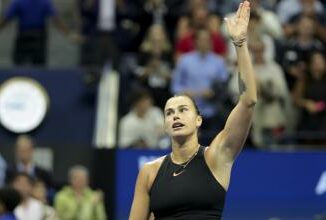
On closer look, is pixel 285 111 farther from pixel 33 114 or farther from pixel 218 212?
pixel 218 212

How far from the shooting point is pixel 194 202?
6.28 metres

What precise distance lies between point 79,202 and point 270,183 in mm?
2455

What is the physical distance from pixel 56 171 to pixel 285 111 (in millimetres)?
2923

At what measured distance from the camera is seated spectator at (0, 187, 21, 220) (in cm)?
749

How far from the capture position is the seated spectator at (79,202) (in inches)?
491

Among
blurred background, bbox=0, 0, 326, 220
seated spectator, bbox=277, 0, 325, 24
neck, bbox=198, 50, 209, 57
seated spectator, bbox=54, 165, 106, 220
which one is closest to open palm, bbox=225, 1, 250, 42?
blurred background, bbox=0, 0, 326, 220

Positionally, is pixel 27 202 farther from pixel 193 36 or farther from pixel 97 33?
pixel 97 33

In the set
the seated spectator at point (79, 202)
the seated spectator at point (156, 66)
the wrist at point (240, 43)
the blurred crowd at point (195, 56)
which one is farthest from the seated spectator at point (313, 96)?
the wrist at point (240, 43)

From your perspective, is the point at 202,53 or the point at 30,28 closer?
the point at 202,53

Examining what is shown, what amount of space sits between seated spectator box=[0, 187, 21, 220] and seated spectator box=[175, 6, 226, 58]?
22.4 feet

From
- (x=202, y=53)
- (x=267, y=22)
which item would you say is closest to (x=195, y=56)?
(x=202, y=53)

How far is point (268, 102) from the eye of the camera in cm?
1366

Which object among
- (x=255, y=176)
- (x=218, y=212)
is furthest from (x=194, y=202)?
(x=255, y=176)

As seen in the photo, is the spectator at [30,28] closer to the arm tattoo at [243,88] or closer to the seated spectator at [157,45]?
the seated spectator at [157,45]
